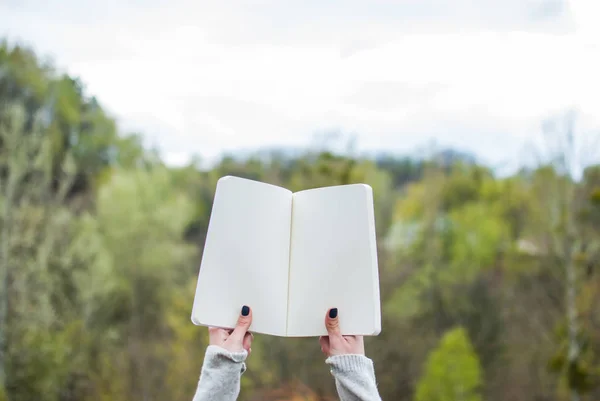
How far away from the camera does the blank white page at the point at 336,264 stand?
954mm

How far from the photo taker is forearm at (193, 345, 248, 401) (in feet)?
2.84

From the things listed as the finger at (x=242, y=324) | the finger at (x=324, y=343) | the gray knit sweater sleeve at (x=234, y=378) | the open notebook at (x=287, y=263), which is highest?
the open notebook at (x=287, y=263)

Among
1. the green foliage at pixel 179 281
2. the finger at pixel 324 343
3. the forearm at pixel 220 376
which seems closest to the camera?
the forearm at pixel 220 376

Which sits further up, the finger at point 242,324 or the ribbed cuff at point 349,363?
the finger at point 242,324

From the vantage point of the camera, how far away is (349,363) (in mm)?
900

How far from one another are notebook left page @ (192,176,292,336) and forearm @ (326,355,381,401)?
14 centimetres

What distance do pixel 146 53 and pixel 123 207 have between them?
19.0 feet

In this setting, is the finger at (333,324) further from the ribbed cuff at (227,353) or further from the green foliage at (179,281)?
the green foliage at (179,281)

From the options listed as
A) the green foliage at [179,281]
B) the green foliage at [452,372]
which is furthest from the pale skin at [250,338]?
the green foliage at [452,372]

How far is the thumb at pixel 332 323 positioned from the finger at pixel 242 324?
115 mm

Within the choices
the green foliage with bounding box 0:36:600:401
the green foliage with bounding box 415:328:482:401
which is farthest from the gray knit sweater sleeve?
the green foliage with bounding box 415:328:482:401

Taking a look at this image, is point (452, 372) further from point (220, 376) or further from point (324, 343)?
point (220, 376)

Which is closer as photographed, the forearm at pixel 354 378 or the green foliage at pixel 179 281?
the forearm at pixel 354 378

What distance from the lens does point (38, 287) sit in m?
8.16
